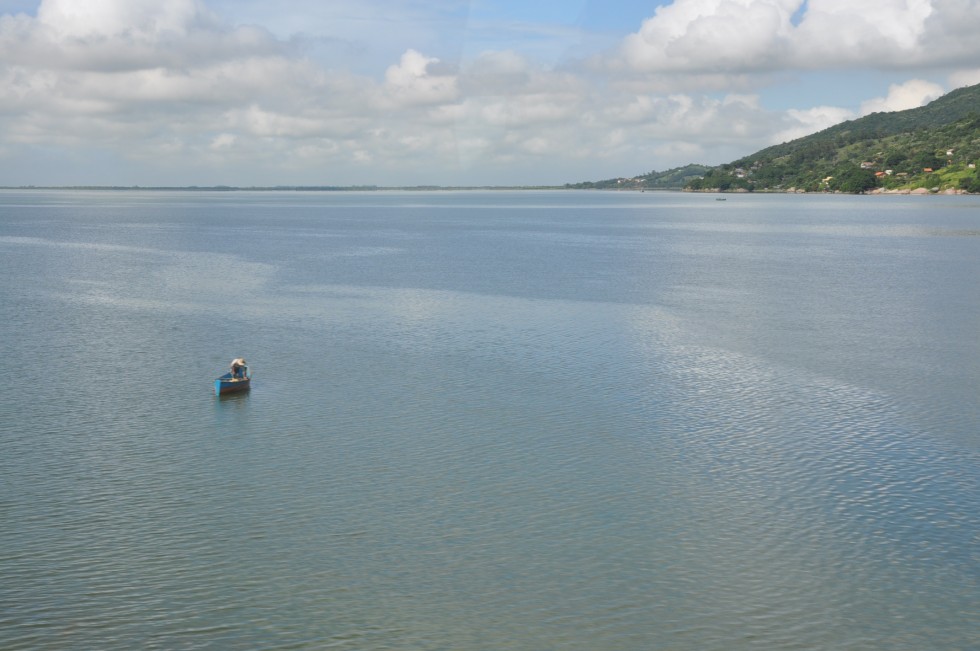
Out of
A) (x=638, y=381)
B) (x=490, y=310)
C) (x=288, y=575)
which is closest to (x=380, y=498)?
(x=288, y=575)

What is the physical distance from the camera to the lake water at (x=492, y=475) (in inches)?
776

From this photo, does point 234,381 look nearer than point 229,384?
No

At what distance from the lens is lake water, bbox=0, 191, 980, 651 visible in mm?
19719

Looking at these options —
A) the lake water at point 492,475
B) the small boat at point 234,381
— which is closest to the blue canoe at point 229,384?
the small boat at point 234,381

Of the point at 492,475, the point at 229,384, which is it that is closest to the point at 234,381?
the point at 229,384

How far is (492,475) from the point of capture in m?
28.4

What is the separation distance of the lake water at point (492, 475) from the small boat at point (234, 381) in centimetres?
99

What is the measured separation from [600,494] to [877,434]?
11643mm

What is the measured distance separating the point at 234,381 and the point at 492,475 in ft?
46.6

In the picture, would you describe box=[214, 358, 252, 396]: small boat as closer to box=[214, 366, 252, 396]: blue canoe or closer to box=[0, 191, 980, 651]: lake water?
box=[214, 366, 252, 396]: blue canoe

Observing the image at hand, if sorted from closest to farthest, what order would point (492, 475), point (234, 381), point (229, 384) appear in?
point (492, 475) → point (229, 384) → point (234, 381)

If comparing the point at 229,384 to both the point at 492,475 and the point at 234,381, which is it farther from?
the point at 492,475

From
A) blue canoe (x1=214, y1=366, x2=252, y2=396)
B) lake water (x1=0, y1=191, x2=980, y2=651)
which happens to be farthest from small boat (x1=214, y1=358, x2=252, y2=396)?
lake water (x1=0, y1=191, x2=980, y2=651)

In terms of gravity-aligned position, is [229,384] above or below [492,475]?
above
